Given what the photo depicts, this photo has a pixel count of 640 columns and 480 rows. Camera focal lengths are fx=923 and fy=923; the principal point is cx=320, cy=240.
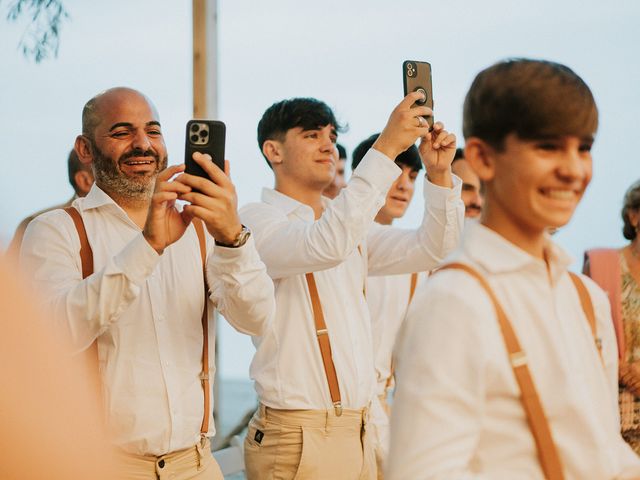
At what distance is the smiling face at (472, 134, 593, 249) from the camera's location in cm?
123

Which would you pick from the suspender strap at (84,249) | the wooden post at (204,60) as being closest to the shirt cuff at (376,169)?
the suspender strap at (84,249)

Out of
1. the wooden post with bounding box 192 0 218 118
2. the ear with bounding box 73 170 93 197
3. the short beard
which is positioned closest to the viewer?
the short beard

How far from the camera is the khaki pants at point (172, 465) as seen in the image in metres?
2.08

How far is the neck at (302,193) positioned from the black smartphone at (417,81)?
2.04 ft

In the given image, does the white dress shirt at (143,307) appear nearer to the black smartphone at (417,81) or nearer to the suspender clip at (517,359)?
the black smartphone at (417,81)

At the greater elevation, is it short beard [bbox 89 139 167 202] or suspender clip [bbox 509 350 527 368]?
short beard [bbox 89 139 167 202]

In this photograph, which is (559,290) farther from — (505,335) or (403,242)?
(403,242)

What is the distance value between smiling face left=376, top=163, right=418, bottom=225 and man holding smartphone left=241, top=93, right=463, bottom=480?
2.42 ft

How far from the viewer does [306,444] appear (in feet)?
8.48

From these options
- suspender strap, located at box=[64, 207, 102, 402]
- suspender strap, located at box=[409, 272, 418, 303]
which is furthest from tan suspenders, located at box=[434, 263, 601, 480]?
suspender strap, located at box=[409, 272, 418, 303]

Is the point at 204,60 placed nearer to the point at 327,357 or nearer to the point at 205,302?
the point at 327,357

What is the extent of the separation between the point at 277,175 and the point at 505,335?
6.17ft

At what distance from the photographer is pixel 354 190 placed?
2451 mm

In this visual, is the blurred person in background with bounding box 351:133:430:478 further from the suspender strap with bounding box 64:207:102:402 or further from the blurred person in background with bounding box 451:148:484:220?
the suspender strap with bounding box 64:207:102:402
